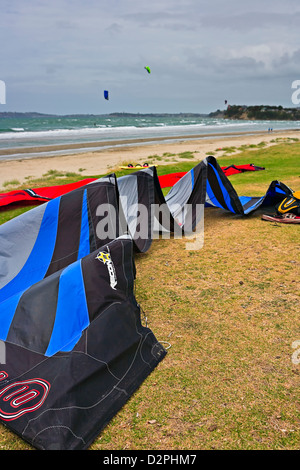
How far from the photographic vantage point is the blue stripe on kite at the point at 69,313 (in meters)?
3.28

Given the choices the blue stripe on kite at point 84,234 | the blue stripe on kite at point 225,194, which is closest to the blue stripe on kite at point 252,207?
the blue stripe on kite at point 225,194

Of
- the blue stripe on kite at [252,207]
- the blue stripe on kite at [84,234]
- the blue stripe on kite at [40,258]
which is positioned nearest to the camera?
the blue stripe on kite at [40,258]

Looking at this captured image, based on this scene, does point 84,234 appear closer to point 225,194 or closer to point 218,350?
point 218,350

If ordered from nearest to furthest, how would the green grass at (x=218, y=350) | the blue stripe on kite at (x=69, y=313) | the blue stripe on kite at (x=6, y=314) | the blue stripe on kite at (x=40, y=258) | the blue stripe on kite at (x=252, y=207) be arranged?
the green grass at (x=218, y=350), the blue stripe on kite at (x=69, y=313), the blue stripe on kite at (x=6, y=314), the blue stripe on kite at (x=40, y=258), the blue stripe on kite at (x=252, y=207)

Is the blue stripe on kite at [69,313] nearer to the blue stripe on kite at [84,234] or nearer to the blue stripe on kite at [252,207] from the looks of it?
the blue stripe on kite at [84,234]

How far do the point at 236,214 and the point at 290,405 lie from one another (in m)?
5.54

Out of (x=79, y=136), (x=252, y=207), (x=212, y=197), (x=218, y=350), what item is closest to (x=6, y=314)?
(x=218, y=350)

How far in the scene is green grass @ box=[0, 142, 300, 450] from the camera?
103 inches

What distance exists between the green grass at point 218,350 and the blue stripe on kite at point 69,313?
0.80 m

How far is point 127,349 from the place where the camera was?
330 cm

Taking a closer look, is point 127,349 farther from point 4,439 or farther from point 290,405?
point 290,405

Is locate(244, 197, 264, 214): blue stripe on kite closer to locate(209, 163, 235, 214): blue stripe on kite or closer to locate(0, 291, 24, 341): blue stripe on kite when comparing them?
locate(209, 163, 235, 214): blue stripe on kite

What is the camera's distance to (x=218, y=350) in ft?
11.5
